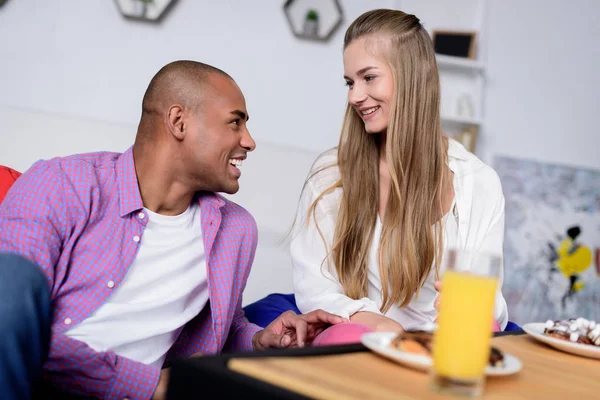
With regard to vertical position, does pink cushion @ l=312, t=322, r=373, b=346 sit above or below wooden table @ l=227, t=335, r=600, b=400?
below

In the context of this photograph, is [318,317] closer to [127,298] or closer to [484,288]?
[127,298]

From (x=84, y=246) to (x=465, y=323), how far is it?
39.6 inches

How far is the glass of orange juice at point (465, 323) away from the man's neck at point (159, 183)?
3.40 ft

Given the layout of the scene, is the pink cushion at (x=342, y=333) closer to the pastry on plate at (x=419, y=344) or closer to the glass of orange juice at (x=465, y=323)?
the pastry on plate at (x=419, y=344)

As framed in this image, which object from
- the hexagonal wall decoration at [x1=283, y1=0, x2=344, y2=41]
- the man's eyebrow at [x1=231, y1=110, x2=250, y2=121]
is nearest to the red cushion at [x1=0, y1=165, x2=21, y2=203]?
the man's eyebrow at [x1=231, y1=110, x2=250, y2=121]

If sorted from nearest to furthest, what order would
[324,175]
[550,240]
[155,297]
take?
[155,297], [324,175], [550,240]

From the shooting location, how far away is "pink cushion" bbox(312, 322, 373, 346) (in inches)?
57.7

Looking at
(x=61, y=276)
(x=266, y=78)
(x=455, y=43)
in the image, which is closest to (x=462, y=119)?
(x=455, y=43)

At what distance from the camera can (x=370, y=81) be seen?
2143 mm

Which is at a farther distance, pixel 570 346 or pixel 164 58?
pixel 164 58

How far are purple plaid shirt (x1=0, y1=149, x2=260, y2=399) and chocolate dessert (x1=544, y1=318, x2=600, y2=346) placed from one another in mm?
788

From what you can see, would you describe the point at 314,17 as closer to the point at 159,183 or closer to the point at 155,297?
the point at 159,183

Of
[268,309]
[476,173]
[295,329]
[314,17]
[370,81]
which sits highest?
[314,17]

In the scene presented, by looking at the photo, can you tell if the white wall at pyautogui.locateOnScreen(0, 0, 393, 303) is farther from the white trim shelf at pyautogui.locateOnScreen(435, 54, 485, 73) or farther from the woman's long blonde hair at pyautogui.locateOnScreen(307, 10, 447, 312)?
the woman's long blonde hair at pyautogui.locateOnScreen(307, 10, 447, 312)
